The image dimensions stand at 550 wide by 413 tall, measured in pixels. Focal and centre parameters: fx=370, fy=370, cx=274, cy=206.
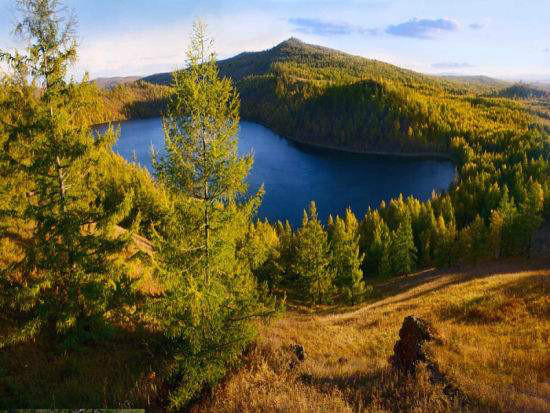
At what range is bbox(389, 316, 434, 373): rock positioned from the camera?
1214 cm

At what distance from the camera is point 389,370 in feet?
39.9

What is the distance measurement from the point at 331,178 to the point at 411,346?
129711 millimetres

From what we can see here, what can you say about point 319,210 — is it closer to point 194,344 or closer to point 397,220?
point 397,220

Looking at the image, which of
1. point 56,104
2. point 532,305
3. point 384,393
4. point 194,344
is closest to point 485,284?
point 532,305

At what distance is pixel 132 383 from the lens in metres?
12.9

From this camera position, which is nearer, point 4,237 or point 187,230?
point 187,230

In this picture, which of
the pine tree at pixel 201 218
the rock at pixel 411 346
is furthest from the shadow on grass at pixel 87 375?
the rock at pixel 411 346

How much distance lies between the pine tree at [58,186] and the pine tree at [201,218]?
13.2 feet

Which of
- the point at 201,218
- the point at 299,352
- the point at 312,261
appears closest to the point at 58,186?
the point at 201,218

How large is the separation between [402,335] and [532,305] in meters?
17.5

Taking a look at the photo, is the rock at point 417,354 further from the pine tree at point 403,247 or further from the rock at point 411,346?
the pine tree at point 403,247

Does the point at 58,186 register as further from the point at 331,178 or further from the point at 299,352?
the point at 331,178

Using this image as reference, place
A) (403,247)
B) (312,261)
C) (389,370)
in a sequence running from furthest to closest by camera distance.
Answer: (403,247)
(312,261)
(389,370)

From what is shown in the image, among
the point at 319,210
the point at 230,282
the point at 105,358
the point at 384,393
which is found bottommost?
the point at 319,210
